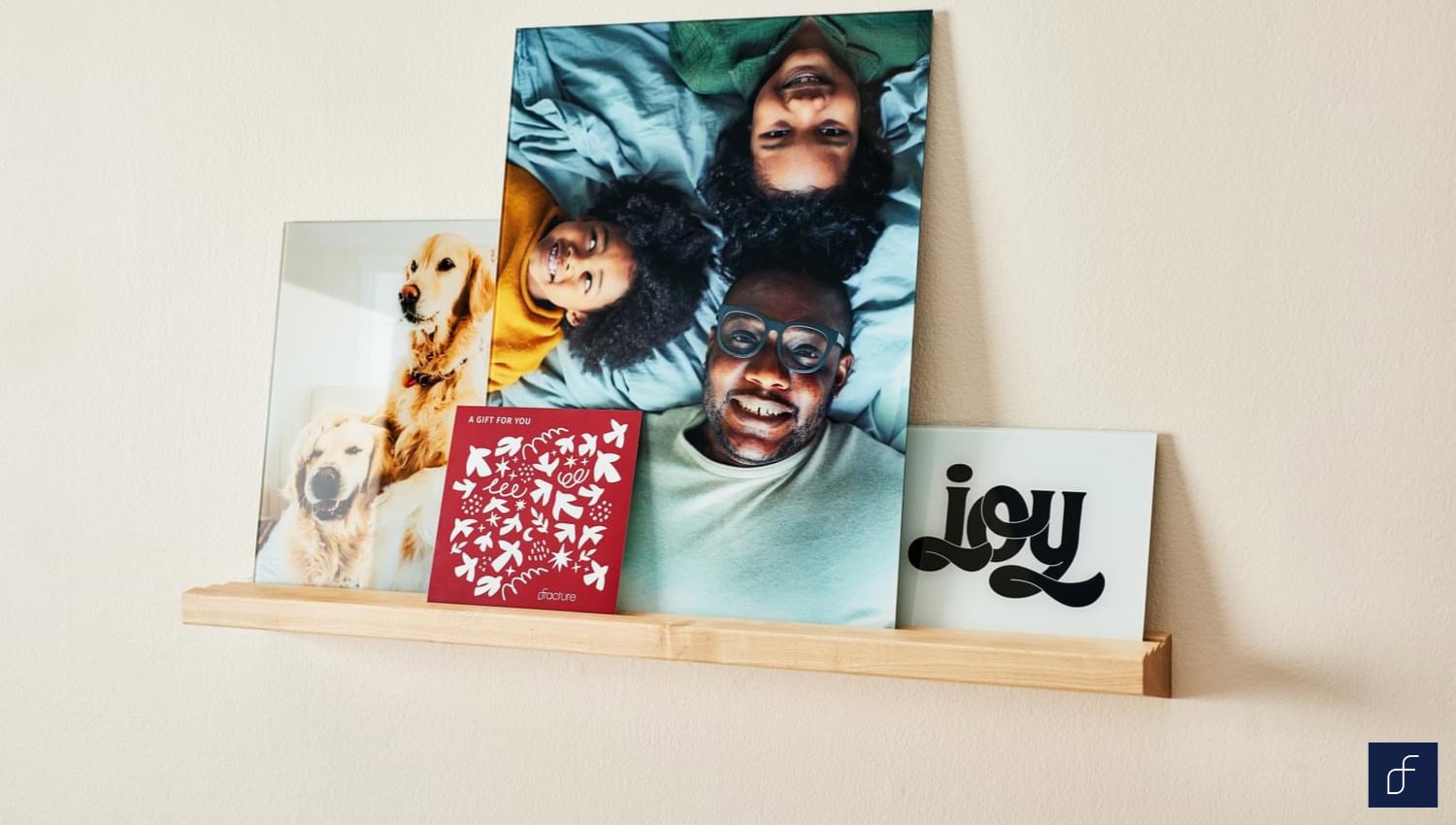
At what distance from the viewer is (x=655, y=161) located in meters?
1.37

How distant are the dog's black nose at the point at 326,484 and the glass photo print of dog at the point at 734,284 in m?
0.23

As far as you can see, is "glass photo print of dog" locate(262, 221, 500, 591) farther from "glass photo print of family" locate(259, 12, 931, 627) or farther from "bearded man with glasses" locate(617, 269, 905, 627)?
"bearded man with glasses" locate(617, 269, 905, 627)

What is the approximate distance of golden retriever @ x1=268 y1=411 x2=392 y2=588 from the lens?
1.41m

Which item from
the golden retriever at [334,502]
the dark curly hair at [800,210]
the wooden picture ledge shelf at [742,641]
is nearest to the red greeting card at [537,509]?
the wooden picture ledge shelf at [742,641]

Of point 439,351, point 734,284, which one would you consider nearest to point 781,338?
point 734,284

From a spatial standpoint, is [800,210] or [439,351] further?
[439,351]

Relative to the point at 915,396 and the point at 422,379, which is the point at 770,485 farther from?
the point at 422,379

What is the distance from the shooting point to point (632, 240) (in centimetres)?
136

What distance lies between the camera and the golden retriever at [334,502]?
1.41m

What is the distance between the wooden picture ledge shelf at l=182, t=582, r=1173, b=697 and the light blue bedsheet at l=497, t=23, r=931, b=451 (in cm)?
23

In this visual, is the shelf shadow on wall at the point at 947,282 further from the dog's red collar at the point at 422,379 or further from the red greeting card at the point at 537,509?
the dog's red collar at the point at 422,379

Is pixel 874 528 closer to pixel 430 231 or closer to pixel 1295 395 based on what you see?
pixel 1295 395

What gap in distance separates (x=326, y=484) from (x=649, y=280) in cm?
48

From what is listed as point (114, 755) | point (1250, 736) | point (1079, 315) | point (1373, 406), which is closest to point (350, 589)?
point (114, 755)
